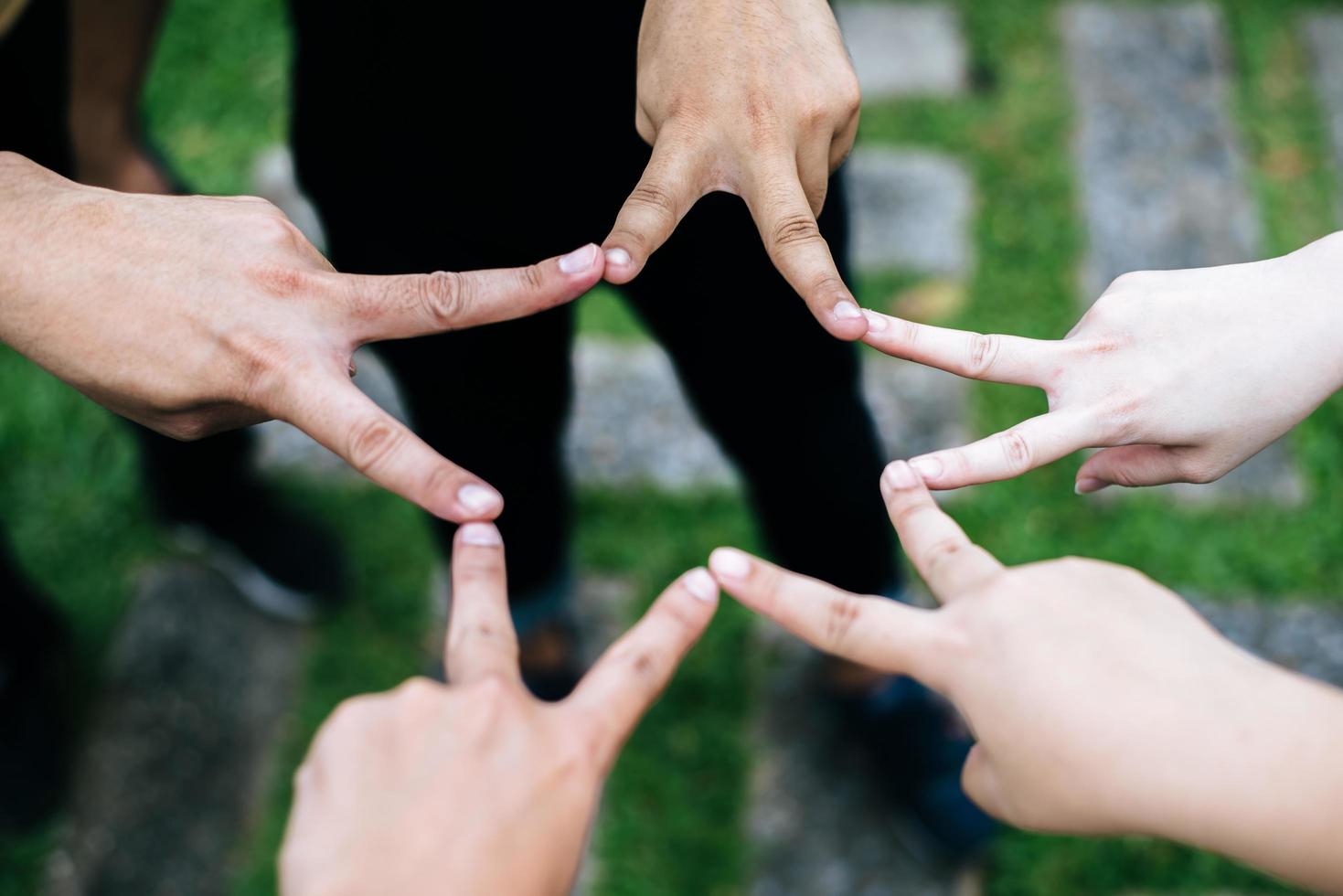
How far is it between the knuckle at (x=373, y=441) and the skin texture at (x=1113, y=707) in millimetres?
480

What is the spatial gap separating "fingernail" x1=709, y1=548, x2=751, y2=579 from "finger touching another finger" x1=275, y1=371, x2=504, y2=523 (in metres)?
0.25

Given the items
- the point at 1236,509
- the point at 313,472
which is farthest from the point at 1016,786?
the point at 313,472

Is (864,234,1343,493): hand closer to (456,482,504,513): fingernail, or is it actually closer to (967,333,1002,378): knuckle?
(967,333,1002,378): knuckle

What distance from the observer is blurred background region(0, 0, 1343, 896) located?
2150 millimetres

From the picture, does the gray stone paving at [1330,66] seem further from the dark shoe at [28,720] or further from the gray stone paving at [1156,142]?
the dark shoe at [28,720]

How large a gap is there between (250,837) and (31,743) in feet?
1.57

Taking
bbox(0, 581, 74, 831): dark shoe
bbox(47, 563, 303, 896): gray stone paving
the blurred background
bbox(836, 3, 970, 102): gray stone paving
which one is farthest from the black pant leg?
bbox(836, 3, 970, 102): gray stone paving

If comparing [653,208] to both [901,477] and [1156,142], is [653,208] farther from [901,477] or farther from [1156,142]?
[1156,142]

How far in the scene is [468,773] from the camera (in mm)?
1051

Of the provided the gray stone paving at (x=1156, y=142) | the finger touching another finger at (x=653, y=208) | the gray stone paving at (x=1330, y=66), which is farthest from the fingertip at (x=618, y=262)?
the gray stone paving at (x=1330, y=66)

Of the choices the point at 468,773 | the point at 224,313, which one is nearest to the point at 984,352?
the point at 468,773

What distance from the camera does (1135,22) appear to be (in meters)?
3.17

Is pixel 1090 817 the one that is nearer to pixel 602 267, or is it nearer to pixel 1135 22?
pixel 602 267

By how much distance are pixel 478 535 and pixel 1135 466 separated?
79 cm
